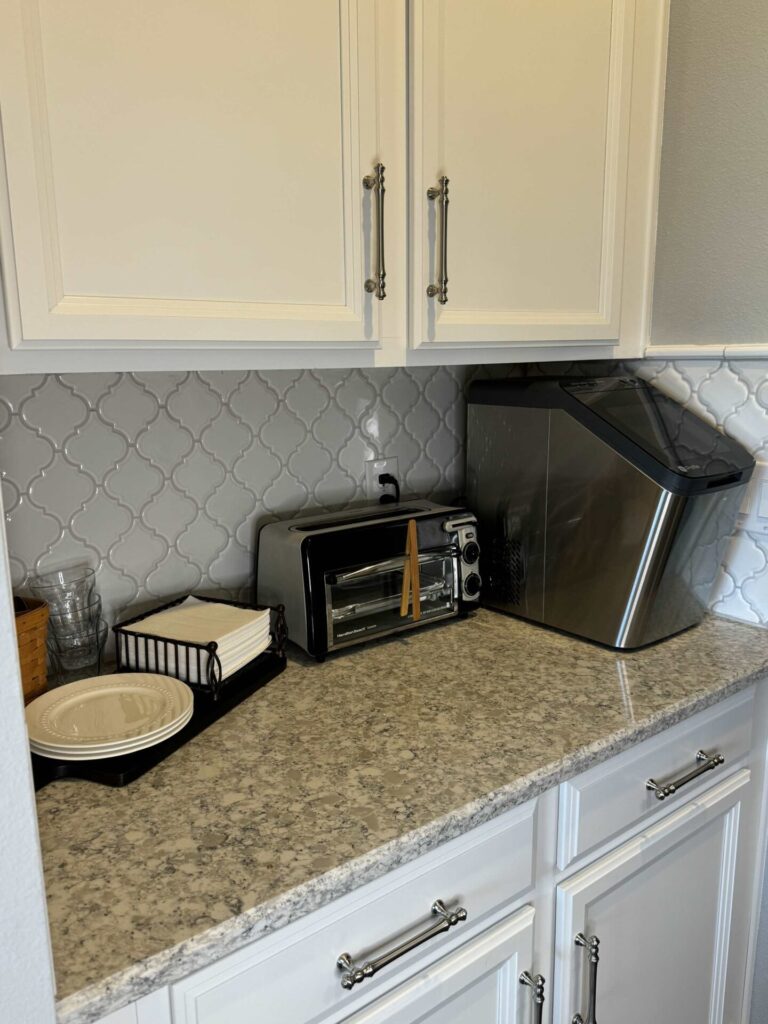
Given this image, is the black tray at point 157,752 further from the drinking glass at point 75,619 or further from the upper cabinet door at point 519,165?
the upper cabinet door at point 519,165

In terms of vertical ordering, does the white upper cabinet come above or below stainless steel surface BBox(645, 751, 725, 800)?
above

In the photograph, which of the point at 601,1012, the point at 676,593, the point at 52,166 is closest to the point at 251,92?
the point at 52,166

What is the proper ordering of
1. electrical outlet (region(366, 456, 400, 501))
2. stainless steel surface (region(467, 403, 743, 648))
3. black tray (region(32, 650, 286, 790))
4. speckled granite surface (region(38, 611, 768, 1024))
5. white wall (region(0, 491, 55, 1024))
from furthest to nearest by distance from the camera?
1. electrical outlet (region(366, 456, 400, 501))
2. stainless steel surface (region(467, 403, 743, 648))
3. black tray (region(32, 650, 286, 790))
4. speckled granite surface (region(38, 611, 768, 1024))
5. white wall (region(0, 491, 55, 1024))

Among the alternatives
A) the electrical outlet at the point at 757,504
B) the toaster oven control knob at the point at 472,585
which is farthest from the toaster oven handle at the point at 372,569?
the electrical outlet at the point at 757,504

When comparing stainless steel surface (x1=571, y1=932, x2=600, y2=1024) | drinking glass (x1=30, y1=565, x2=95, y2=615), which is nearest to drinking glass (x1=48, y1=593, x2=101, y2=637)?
drinking glass (x1=30, y1=565, x2=95, y2=615)

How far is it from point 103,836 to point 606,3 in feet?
4.63

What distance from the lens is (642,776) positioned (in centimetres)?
113

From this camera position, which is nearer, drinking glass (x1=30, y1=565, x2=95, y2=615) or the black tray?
the black tray

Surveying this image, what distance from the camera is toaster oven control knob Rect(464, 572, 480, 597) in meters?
1.45

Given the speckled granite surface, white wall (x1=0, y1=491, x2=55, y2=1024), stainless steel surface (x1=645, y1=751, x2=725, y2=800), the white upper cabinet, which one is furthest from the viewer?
stainless steel surface (x1=645, y1=751, x2=725, y2=800)

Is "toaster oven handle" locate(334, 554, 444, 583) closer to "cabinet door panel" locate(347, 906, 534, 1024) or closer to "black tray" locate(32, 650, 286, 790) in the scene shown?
"black tray" locate(32, 650, 286, 790)

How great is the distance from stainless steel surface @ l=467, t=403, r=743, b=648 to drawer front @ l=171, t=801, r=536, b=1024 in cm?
45

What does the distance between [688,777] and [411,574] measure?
54 centimetres

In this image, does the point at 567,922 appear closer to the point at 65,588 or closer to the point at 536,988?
the point at 536,988
